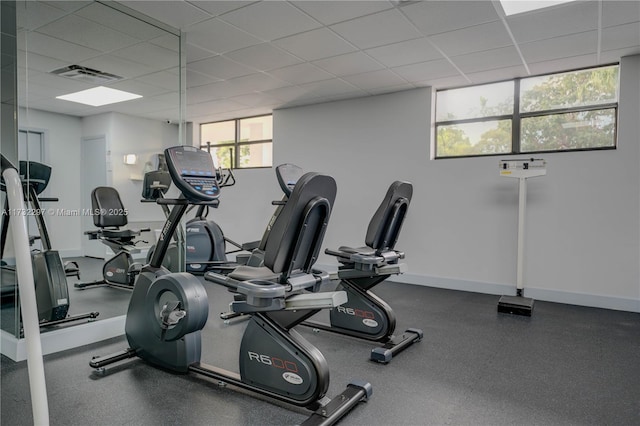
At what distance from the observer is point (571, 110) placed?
16.7 ft

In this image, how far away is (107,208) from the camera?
445 centimetres

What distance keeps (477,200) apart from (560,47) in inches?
82.1

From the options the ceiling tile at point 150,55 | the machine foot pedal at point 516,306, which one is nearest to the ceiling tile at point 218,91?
the ceiling tile at point 150,55

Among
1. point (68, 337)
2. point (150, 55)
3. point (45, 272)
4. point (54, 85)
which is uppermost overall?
point (150, 55)

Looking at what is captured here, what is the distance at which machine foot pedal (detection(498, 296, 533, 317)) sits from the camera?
14.6 ft

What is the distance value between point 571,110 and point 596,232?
5.08ft

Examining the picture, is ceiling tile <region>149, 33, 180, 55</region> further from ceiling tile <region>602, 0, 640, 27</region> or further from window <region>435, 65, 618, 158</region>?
ceiling tile <region>602, 0, 640, 27</region>

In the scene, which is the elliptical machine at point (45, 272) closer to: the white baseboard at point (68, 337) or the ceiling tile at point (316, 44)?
the white baseboard at point (68, 337)

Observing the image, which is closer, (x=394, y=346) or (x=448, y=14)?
(x=394, y=346)

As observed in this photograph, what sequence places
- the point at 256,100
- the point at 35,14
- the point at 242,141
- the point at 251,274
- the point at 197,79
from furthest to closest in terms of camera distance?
the point at 242,141 → the point at 256,100 → the point at 197,79 → the point at 35,14 → the point at 251,274

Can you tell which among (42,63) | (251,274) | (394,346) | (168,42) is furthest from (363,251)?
(42,63)

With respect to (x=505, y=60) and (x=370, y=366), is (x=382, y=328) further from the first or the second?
(x=505, y=60)

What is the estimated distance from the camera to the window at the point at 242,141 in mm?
7746

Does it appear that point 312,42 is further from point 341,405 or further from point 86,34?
point 341,405
